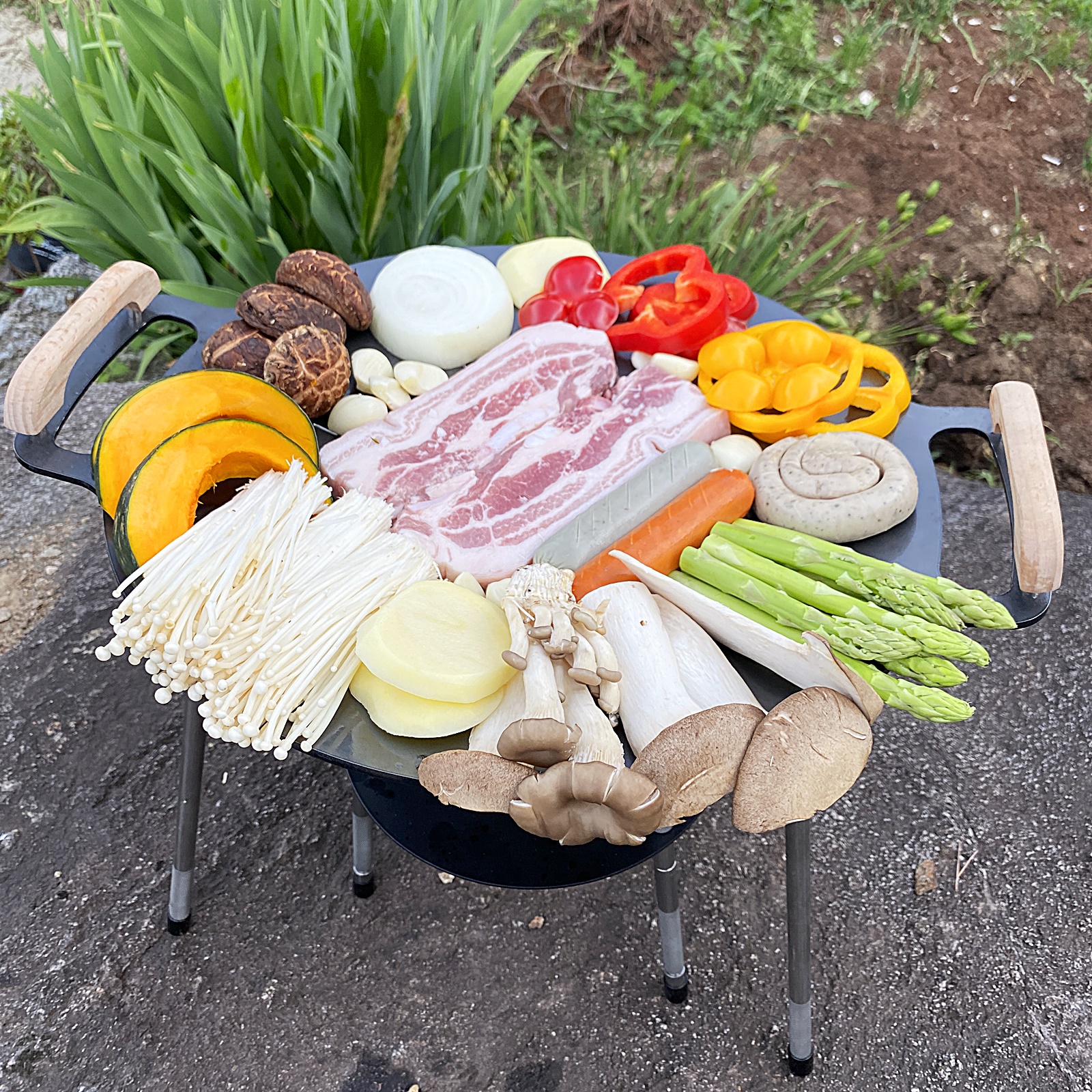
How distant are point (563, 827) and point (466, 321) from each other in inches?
58.6

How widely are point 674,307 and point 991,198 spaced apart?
3.35 metres

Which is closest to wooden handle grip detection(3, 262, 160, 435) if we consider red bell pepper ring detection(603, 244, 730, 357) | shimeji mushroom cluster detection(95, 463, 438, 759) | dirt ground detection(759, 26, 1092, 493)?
shimeji mushroom cluster detection(95, 463, 438, 759)

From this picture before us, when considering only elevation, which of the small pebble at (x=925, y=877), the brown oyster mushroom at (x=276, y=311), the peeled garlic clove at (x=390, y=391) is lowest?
the small pebble at (x=925, y=877)

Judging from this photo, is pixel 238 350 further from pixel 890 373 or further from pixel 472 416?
pixel 890 373

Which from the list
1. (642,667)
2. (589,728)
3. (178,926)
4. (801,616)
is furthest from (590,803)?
(178,926)

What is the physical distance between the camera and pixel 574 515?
81.6 inches

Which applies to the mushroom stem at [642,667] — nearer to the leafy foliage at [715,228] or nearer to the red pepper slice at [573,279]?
the red pepper slice at [573,279]

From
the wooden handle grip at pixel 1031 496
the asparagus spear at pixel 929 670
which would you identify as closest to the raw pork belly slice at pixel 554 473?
the wooden handle grip at pixel 1031 496

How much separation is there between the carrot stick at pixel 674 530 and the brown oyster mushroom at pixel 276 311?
3.11 feet

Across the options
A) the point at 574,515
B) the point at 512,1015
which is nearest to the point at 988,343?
the point at 574,515

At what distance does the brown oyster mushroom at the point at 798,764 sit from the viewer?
4.79 ft


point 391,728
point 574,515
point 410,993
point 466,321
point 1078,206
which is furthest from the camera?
point 1078,206

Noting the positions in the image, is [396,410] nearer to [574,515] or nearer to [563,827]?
[574,515]

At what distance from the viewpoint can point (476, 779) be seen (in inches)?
58.9
